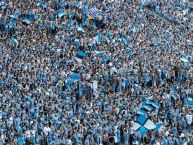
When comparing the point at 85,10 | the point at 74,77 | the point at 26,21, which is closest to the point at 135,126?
the point at 74,77

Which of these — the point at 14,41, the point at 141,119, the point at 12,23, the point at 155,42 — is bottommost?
the point at 141,119

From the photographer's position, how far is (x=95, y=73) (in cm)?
4453

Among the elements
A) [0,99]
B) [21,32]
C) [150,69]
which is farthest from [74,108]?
[21,32]

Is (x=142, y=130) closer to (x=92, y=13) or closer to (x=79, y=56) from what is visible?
(x=79, y=56)

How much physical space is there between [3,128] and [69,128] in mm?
3588

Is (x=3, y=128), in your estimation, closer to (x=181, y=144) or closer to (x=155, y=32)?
(x=181, y=144)

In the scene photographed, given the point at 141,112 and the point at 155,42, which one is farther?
the point at 155,42

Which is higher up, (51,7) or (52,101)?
(51,7)

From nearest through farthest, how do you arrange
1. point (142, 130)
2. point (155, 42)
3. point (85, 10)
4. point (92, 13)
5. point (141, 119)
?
point (142, 130) < point (141, 119) < point (155, 42) < point (92, 13) < point (85, 10)

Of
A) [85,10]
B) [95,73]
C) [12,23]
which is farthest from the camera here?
[85,10]

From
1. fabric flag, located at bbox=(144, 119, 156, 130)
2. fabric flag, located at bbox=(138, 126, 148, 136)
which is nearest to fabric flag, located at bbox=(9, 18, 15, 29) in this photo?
fabric flag, located at bbox=(144, 119, 156, 130)

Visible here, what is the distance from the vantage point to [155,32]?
53531mm

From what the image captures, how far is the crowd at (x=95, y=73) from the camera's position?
3791 centimetres

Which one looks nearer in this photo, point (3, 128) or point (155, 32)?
point (3, 128)
